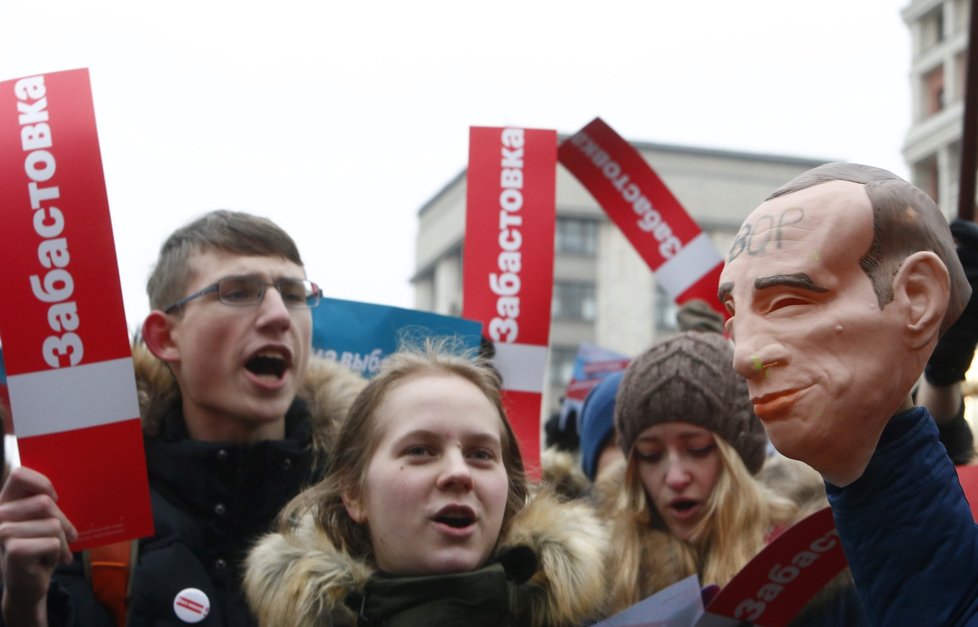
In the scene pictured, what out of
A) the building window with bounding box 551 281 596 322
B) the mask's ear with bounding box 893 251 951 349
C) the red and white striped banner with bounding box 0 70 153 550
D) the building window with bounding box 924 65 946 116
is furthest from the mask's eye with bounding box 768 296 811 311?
the building window with bounding box 551 281 596 322

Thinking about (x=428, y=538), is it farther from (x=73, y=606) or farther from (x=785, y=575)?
(x=73, y=606)

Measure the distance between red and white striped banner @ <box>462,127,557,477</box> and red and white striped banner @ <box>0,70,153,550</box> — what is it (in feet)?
3.55

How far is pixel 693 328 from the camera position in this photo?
3881 millimetres

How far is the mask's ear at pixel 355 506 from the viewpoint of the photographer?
267 centimetres

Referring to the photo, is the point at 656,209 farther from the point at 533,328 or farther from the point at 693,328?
the point at 533,328

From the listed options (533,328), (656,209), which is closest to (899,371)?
(533,328)

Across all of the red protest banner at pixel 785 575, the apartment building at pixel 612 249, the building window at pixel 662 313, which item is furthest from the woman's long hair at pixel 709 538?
the building window at pixel 662 313

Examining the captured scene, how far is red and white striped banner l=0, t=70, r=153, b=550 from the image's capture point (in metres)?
2.71

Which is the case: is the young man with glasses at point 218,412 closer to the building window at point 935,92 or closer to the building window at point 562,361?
the building window at point 935,92

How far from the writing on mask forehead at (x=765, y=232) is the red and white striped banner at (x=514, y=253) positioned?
173 centimetres

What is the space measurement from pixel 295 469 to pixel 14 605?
0.79 m

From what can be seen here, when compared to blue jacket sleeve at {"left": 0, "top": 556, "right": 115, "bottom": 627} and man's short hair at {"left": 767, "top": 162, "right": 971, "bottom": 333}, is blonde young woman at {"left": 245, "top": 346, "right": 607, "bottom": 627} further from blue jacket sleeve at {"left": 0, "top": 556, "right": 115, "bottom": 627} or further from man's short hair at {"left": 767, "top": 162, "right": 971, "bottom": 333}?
man's short hair at {"left": 767, "top": 162, "right": 971, "bottom": 333}

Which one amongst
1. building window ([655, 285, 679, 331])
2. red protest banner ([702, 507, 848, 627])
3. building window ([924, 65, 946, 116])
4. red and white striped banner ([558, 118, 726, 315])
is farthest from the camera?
building window ([655, 285, 679, 331])

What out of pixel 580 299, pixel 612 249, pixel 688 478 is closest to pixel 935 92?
pixel 612 249
